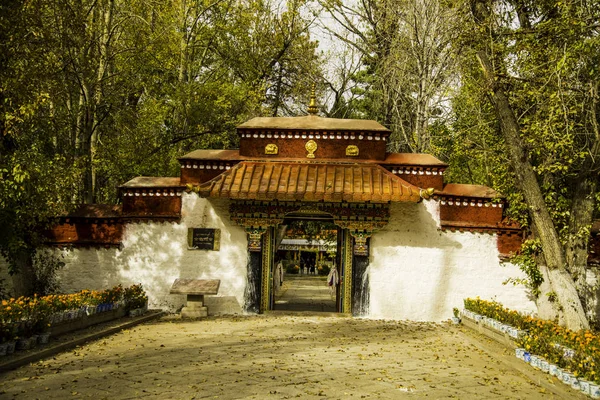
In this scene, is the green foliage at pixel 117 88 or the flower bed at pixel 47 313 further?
the green foliage at pixel 117 88

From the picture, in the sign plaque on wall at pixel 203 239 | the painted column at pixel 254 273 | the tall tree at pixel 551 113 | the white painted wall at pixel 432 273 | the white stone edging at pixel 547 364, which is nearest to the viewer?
the white stone edging at pixel 547 364

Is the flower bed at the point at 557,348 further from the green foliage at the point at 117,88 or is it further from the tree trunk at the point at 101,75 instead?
the tree trunk at the point at 101,75

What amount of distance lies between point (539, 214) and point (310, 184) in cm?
513

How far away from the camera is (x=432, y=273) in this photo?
1377 centimetres

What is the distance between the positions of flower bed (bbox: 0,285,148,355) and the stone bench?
1141 millimetres

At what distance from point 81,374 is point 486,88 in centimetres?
888

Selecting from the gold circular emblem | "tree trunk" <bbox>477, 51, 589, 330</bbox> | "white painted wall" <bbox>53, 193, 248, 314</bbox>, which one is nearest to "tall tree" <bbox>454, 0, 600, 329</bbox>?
"tree trunk" <bbox>477, 51, 589, 330</bbox>

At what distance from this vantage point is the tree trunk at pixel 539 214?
1034 centimetres

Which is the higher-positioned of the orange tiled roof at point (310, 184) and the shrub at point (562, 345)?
the orange tiled roof at point (310, 184)

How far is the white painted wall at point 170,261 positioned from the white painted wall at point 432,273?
351cm

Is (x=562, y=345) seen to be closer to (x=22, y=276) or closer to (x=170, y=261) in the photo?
(x=170, y=261)

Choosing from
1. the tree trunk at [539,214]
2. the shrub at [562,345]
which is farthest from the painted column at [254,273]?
the tree trunk at [539,214]

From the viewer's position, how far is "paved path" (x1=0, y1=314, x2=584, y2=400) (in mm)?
6867

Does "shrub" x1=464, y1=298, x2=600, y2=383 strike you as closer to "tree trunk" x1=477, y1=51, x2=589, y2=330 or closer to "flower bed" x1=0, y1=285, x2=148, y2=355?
"tree trunk" x1=477, y1=51, x2=589, y2=330
